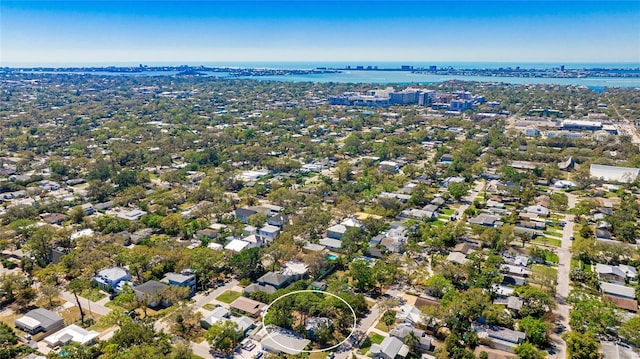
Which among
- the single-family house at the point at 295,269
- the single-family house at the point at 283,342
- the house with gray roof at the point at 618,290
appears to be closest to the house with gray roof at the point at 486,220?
the house with gray roof at the point at 618,290

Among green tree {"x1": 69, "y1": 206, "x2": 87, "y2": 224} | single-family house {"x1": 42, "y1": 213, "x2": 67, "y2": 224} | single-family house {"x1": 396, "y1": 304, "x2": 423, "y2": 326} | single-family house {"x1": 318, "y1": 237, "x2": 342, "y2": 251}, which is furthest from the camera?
green tree {"x1": 69, "y1": 206, "x2": 87, "y2": 224}

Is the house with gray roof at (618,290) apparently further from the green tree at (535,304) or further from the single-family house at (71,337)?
the single-family house at (71,337)

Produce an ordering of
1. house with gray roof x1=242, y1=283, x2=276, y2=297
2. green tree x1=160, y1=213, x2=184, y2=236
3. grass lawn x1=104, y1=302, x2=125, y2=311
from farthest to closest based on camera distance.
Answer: green tree x1=160, y1=213, x2=184, y2=236 → house with gray roof x1=242, y1=283, x2=276, y2=297 → grass lawn x1=104, y1=302, x2=125, y2=311

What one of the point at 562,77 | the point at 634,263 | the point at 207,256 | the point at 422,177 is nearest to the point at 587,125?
the point at 422,177

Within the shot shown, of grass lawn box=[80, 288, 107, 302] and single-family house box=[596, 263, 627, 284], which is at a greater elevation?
single-family house box=[596, 263, 627, 284]

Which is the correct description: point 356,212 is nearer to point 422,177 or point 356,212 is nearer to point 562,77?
point 422,177

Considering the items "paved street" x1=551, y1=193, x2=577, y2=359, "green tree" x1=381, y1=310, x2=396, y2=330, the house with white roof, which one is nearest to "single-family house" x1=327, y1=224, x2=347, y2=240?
the house with white roof

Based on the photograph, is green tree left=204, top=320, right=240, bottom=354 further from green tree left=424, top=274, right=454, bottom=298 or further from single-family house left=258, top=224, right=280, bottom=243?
single-family house left=258, top=224, right=280, bottom=243
